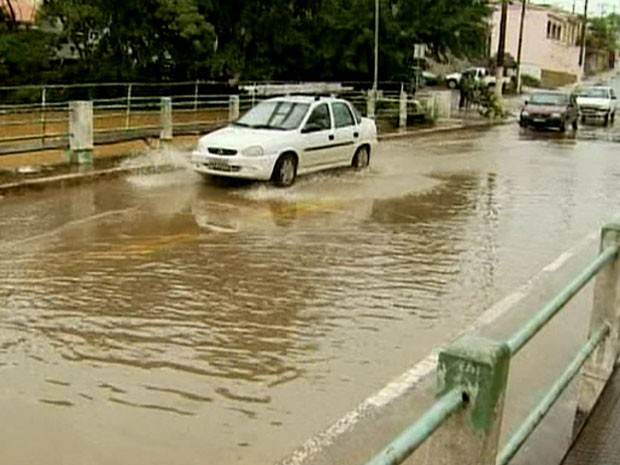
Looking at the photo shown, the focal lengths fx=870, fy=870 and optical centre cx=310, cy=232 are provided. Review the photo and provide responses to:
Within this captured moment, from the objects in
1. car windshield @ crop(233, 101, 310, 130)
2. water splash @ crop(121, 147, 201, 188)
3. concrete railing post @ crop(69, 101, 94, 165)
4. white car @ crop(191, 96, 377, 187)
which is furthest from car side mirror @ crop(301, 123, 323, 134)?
concrete railing post @ crop(69, 101, 94, 165)

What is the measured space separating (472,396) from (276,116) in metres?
13.9

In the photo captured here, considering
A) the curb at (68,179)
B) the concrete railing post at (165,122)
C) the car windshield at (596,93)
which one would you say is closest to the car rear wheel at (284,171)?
the curb at (68,179)

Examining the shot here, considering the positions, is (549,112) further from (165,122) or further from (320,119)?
(320,119)

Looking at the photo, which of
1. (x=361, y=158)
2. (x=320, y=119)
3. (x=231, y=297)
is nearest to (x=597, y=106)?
(x=361, y=158)

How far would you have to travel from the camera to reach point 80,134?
1638 cm

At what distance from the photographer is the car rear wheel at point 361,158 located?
59.0ft

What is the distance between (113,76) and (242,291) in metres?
29.8

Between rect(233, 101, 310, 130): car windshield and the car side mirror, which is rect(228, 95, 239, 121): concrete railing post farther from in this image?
the car side mirror

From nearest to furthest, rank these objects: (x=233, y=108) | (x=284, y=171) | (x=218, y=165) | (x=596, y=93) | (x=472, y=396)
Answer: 1. (x=472, y=396)
2. (x=218, y=165)
3. (x=284, y=171)
4. (x=233, y=108)
5. (x=596, y=93)

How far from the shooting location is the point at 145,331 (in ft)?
22.6

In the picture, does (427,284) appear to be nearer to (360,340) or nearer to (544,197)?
(360,340)

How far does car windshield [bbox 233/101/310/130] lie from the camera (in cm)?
1585

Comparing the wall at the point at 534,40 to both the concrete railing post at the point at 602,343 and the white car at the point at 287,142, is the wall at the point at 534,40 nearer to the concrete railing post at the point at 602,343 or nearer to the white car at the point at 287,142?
the white car at the point at 287,142

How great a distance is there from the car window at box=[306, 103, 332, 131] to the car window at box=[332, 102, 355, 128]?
31 centimetres
